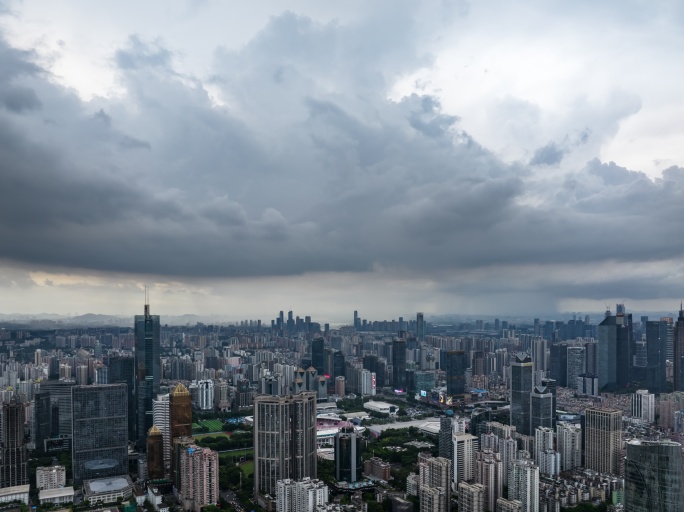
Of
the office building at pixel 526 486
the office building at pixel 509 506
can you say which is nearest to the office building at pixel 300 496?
the office building at pixel 509 506

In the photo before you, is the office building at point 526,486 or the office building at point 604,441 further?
the office building at point 604,441

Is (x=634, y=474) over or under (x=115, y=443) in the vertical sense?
over

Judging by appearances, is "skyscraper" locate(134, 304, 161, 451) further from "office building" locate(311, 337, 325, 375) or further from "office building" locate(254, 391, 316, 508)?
"office building" locate(311, 337, 325, 375)

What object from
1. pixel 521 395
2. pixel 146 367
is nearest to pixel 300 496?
pixel 521 395

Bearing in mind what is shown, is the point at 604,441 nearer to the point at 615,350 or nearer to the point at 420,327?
the point at 615,350

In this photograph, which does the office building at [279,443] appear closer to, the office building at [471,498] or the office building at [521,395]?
the office building at [471,498]

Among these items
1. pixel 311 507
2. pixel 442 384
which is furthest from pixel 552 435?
pixel 442 384

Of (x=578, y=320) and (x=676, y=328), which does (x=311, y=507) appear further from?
(x=578, y=320)

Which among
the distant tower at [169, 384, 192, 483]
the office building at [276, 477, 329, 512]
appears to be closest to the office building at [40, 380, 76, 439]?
the distant tower at [169, 384, 192, 483]
